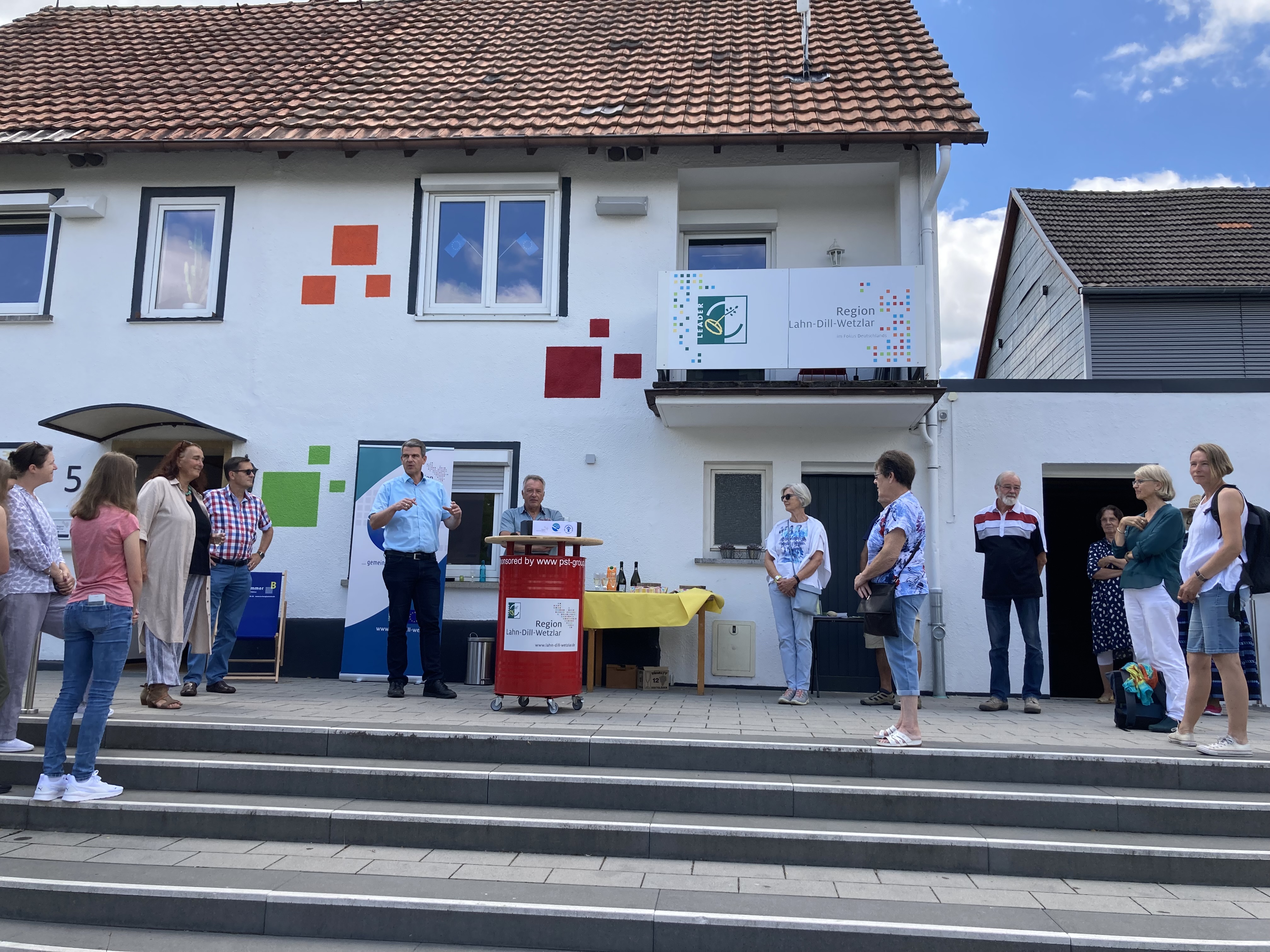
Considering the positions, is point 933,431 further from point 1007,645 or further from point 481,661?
point 481,661

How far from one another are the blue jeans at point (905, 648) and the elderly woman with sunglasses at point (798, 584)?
238 cm

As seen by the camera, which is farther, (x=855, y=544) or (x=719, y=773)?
(x=855, y=544)

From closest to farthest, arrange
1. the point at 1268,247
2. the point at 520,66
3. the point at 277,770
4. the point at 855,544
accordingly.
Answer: the point at 277,770 < the point at 855,544 < the point at 520,66 < the point at 1268,247

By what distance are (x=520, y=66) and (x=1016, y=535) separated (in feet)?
27.1

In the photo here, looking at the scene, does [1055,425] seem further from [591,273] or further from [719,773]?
[719,773]

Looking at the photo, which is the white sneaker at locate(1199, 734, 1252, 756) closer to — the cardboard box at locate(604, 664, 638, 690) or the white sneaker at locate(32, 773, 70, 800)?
the cardboard box at locate(604, 664, 638, 690)

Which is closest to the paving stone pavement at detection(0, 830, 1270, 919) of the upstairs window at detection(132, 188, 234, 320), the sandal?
→ the sandal

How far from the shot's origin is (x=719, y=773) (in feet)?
17.5

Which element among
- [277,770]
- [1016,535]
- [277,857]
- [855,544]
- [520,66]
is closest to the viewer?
[277,857]

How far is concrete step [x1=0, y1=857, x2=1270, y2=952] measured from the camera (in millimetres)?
3676

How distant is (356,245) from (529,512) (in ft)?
13.4

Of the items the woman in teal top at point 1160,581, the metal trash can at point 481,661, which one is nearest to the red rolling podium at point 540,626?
the metal trash can at point 481,661

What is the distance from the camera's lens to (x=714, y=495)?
32.1 feet

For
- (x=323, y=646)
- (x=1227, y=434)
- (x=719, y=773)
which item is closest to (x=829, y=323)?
(x=1227, y=434)
